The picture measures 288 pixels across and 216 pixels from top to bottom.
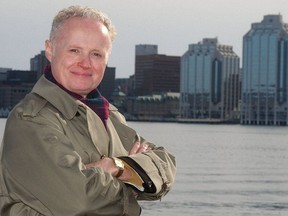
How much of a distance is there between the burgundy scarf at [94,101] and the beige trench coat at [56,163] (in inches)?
2.7

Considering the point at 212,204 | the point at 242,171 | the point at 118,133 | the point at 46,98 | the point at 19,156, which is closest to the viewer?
the point at 19,156

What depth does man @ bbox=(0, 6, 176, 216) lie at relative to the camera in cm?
290

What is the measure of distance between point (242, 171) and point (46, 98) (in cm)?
5099

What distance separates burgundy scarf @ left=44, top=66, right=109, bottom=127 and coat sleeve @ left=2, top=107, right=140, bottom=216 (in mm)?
284

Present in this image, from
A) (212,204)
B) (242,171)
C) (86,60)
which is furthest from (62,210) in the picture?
(242,171)

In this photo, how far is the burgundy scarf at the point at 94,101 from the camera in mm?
3268

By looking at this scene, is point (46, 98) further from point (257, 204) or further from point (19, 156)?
point (257, 204)

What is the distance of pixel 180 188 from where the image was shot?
3681 centimetres

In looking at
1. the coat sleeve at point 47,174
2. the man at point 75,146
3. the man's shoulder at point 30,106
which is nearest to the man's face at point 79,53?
the man at point 75,146

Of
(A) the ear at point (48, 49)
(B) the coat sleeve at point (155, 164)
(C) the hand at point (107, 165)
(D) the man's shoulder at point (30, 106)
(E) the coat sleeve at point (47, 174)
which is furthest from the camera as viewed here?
(A) the ear at point (48, 49)

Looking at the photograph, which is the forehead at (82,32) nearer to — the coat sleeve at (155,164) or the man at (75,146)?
the man at (75,146)

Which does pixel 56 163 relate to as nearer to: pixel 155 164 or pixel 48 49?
pixel 155 164

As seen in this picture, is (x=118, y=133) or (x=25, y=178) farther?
(x=118, y=133)

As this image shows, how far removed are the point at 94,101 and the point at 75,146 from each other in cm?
31
